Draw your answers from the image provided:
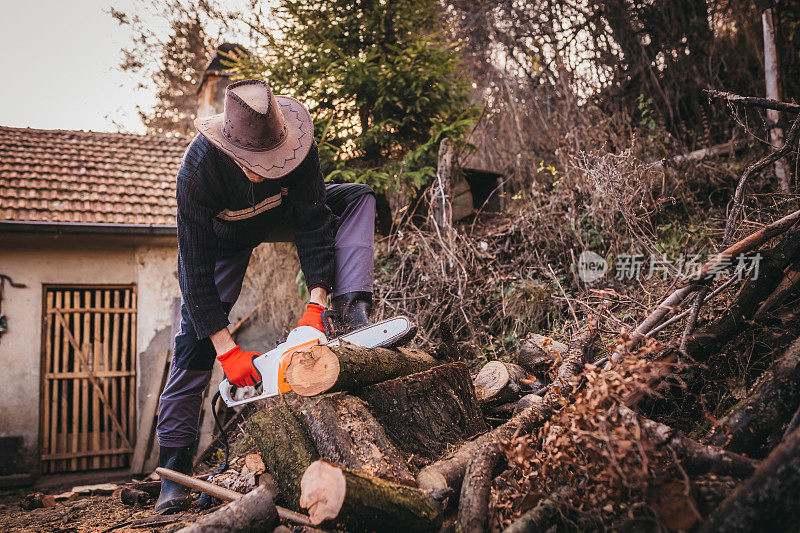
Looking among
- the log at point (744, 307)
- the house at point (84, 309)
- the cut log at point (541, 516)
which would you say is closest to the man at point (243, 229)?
the cut log at point (541, 516)

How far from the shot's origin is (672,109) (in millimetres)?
6434

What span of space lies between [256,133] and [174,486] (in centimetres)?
199

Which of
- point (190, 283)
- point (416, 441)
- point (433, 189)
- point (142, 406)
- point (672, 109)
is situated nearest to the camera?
point (416, 441)

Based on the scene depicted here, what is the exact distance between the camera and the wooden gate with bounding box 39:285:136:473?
6.82 meters

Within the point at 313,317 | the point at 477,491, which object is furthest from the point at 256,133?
the point at 477,491

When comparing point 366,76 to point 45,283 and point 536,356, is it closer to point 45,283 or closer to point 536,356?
point 536,356

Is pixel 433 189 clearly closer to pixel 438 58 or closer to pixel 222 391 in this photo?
pixel 438 58

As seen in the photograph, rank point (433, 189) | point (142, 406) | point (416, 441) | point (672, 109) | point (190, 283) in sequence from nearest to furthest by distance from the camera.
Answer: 1. point (416, 441)
2. point (190, 283)
3. point (433, 189)
4. point (672, 109)
5. point (142, 406)

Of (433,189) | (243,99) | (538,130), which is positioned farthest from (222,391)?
(538,130)

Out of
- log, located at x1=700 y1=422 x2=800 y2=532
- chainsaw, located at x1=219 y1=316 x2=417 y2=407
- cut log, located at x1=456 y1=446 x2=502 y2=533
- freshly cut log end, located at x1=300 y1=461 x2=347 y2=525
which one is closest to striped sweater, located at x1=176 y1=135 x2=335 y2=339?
chainsaw, located at x1=219 y1=316 x2=417 y2=407

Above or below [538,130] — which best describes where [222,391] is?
below

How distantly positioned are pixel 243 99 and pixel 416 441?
184 cm

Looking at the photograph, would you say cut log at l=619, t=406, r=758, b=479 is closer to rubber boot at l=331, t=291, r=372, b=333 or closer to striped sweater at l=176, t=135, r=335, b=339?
rubber boot at l=331, t=291, r=372, b=333

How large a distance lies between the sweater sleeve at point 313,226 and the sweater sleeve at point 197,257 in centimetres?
49
